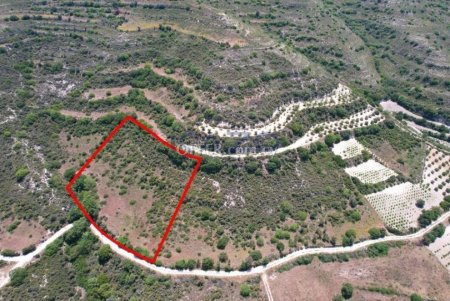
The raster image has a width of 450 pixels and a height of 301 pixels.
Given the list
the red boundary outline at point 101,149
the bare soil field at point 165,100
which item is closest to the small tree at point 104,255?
the red boundary outline at point 101,149

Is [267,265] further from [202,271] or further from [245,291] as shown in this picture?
[202,271]

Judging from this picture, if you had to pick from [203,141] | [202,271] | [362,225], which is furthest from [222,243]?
[362,225]

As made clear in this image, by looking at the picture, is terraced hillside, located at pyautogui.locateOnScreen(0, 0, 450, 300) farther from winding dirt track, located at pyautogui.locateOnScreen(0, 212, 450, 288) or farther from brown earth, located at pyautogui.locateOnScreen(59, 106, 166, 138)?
winding dirt track, located at pyautogui.locateOnScreen(0, 212, 450, 288)

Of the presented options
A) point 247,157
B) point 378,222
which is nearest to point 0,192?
point 247,157

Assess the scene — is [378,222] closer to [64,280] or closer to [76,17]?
[64,280]

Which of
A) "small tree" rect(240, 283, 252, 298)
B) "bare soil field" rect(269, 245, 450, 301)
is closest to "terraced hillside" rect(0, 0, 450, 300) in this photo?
"small tree" rect(240, 283, 252, 298)

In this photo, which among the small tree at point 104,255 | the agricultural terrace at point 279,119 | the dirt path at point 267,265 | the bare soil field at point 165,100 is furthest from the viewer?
the bare soil field at point 165,100

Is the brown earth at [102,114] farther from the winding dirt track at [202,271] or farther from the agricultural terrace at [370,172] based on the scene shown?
the agricultural terrace at [370,172]
